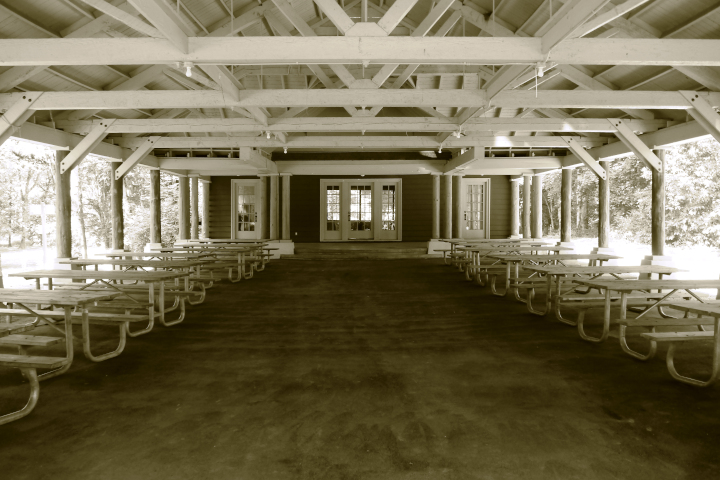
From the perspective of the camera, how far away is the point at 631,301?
5.25 m

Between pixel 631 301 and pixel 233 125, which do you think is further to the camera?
pixel 233 125

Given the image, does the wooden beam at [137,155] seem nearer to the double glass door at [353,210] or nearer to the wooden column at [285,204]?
the wooden column at [285,204]

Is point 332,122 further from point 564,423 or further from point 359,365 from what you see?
point 564,423

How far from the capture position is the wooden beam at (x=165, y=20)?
138 inches

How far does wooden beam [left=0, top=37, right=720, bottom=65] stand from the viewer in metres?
4.15

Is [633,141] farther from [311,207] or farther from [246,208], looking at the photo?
[246,208]

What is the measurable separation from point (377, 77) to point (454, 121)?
100 inches

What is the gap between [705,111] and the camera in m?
6.32

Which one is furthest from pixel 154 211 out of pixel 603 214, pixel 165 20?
pixel 603 214

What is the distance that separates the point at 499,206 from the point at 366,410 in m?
14.1

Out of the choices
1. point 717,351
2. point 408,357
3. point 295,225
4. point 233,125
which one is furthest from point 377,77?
point 295,225

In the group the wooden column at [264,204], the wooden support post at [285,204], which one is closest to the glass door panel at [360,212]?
the wooden support post at [285,204]

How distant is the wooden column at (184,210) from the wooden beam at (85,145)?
545 cm

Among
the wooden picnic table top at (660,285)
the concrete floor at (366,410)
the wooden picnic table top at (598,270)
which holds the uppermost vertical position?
the wooden picnic table top at (598,270)
